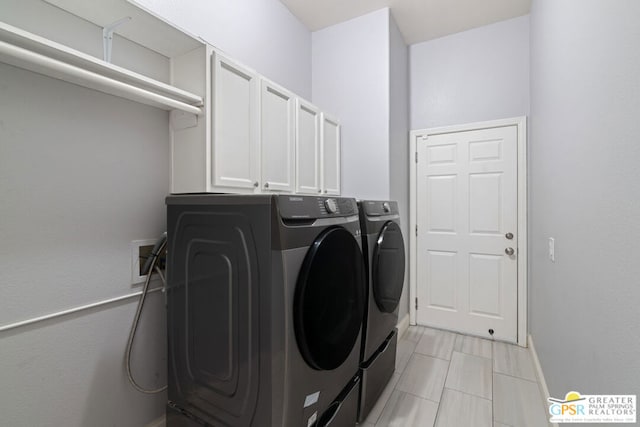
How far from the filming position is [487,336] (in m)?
2.69

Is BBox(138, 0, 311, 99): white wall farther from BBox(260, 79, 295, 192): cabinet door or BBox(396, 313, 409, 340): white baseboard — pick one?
BBox(396, 313, 409, 340): white baseboard

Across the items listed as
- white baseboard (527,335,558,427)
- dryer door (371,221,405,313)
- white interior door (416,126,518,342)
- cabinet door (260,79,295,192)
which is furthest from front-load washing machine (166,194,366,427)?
white interior door (416,126,518,342)

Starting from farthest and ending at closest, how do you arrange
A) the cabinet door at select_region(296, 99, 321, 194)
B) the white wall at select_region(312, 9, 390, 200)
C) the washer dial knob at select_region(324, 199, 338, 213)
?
the white wall at select_region(312, 9, 390, 200) < the cabinet door at select_region(296, 99, 321, 194) < the washer dial knob at select_region(324, 199, 338, 213)

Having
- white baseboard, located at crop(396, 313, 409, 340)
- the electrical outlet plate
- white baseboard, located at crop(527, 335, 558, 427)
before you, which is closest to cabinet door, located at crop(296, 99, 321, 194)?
the electrical outlet plate

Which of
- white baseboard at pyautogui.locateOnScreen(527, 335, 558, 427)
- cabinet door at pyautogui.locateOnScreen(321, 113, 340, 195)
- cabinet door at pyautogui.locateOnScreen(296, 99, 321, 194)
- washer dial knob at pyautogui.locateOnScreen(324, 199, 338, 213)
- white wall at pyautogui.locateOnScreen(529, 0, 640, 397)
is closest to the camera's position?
white wall at pyautogui.locateOnScreen(529, 0, 640, 397)

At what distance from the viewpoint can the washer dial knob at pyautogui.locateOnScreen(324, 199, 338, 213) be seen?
4.00ft

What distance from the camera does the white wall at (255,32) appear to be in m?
1.64

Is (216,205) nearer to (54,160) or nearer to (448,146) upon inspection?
(54,160)

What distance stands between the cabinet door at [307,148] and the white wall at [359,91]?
49 cm

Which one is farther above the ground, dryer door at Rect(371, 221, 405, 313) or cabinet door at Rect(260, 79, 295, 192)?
cabinet door at Rect(260, 79, 295, 192)

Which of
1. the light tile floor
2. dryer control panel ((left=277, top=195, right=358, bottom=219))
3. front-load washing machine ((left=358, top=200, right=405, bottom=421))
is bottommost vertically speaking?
the light tile floor

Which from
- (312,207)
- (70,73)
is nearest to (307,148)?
(312,207)

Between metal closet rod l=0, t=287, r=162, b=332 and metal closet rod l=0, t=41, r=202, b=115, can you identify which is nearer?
metal closet rod l=0, t=41, r=202, b=115

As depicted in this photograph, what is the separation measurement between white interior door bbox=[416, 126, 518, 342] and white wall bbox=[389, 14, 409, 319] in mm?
156
